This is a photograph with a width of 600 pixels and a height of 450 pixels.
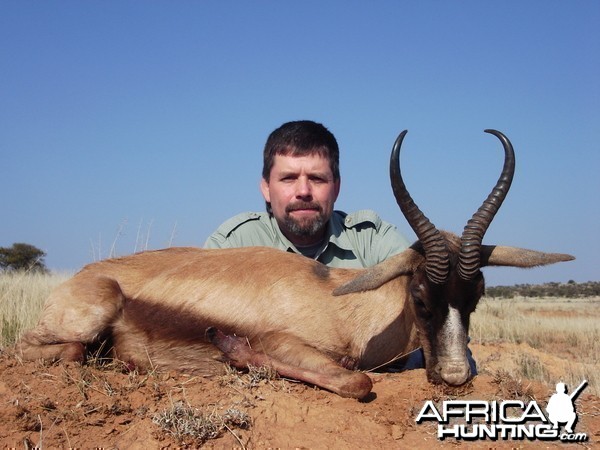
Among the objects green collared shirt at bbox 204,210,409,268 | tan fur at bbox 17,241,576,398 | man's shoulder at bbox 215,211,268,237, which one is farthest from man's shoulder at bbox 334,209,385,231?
tan fur at bbox 17,241,576,398

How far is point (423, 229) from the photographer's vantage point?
4.91 m

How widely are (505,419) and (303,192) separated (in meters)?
3.62

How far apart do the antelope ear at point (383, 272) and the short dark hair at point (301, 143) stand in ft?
7.85

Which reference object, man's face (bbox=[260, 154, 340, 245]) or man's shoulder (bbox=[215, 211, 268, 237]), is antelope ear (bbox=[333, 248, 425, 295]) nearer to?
man's face (bbox=[260, 154, 340, 245])

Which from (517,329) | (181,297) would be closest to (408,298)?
(181,297)

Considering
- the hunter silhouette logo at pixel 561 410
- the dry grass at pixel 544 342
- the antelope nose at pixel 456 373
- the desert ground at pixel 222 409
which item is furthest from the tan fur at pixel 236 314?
the dry grass at pixel 544 342

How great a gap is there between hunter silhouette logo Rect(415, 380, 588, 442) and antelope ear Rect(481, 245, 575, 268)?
4.05 feet

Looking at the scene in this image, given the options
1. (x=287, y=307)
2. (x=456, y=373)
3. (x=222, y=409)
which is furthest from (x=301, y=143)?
(x=222, y=409)

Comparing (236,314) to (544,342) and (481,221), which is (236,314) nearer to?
(481,221)

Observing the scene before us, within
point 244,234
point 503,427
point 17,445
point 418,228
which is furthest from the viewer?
point 244,234

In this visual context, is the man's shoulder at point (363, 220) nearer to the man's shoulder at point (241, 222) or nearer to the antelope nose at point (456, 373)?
the man's shoulder at point (241, 222)

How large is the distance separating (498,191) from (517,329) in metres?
10.4

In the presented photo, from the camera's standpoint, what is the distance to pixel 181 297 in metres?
5.28

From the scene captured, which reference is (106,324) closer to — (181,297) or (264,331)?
(181,297)
